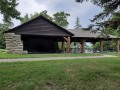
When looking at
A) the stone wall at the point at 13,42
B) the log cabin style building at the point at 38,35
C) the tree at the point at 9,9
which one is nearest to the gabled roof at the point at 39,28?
the log cabin style building at the point at 38,35

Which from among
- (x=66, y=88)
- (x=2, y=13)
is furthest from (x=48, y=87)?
(x=2, y=13)

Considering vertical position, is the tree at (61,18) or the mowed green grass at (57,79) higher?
the tree at (61,18)

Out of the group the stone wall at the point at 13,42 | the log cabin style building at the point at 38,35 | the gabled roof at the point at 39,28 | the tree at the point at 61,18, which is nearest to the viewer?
the stone wall at the point at 13,42

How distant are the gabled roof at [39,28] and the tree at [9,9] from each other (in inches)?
418

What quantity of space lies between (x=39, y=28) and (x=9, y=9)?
516 inches

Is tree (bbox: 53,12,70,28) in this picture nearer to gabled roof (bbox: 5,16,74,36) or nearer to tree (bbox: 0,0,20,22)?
gabled roof (bbox: 5,16,74,36)

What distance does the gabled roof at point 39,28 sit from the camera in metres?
31.4

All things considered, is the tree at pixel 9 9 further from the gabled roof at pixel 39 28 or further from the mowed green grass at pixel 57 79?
the gabled roof at pixel 39 28

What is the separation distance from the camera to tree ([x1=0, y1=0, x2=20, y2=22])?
18572 millimetres

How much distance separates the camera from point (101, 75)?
1177cm

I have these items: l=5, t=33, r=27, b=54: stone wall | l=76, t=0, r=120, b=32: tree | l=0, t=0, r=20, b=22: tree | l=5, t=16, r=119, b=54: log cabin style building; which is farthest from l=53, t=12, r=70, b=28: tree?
l=76, t=0, r=120, b=32: tree

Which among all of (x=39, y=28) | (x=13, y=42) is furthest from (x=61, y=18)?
(x=13, y=42)

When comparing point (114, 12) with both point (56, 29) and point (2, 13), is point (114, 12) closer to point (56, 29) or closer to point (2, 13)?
point (2, 13)

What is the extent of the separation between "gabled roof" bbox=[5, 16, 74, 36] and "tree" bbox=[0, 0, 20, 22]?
10.6 meters
